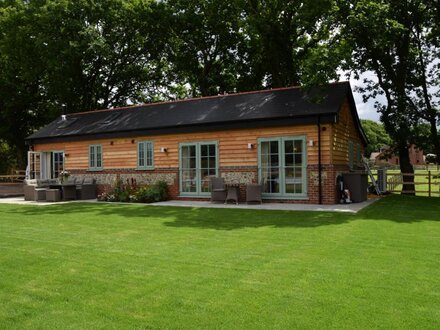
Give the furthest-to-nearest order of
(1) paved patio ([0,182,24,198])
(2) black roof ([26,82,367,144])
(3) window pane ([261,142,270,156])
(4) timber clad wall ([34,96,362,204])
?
(1) paved patio ([0,182,24,198])
(3) window pane ([261,142,270,156])
(2) black roof ([26,82,367,144])
(4) timber clad wall ([34,96,362,204])

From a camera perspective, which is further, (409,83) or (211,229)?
(409,83)

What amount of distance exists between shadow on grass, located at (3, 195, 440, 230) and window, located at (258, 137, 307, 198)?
2.53 meters

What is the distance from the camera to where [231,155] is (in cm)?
1525

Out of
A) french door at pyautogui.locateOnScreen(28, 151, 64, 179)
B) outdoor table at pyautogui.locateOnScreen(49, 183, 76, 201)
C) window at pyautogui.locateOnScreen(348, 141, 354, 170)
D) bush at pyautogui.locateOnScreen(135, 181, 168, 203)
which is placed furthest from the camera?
french door at pyautogui.locateOnScreen(28, 151, 64, 179)

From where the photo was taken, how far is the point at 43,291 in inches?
182

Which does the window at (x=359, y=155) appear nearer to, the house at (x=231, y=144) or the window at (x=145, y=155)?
the house at (x=231, y=144)

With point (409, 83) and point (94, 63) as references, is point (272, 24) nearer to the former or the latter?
point (409, 83)

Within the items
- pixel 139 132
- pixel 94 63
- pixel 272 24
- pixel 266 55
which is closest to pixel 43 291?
pixel 139 132

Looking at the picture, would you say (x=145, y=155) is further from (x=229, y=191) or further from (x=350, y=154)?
(x=350, y=154)

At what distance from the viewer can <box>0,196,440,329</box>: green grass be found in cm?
383

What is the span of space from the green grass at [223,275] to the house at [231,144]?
4.77 metres

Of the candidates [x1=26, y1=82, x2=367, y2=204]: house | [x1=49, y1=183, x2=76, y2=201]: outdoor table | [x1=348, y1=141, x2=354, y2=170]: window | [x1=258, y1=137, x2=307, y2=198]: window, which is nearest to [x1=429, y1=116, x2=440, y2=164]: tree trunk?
[x1=26, y1=82, x2=367, y2=204]: house

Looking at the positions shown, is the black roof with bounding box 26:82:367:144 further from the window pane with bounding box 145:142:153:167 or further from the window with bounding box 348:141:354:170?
the window with bounding box 348:141:354:170

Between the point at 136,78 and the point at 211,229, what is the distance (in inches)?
922
